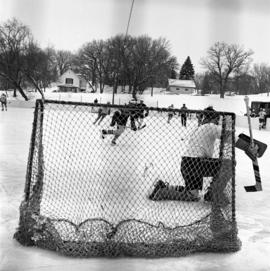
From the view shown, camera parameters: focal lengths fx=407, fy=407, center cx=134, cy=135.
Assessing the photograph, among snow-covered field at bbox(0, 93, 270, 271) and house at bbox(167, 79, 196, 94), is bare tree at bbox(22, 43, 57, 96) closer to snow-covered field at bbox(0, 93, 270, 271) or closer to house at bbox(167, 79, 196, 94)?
snow-covered field at bbox(0, 93, 270, 271)

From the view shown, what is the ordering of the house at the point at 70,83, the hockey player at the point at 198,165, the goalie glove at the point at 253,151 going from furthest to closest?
the house at the point at 70,83, the hockey player at the point at 198,165, the goalie glove at the point at 253,151

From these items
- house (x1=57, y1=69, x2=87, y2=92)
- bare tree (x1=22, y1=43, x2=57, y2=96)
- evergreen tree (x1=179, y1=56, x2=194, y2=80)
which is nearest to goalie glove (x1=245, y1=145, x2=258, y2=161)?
evergreen tree (x1=179, y1=56, x2=194, y2=80)

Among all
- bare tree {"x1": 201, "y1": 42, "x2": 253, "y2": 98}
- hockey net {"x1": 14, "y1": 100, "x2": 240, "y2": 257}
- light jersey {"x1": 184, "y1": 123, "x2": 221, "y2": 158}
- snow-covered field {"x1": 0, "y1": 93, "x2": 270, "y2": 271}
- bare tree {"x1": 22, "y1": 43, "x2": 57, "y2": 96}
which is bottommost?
snow-covered field {"x1": 0, "y1": 93, "x2": 270, "y2": 271}

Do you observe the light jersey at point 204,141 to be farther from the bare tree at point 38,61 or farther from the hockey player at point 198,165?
the bare tree at point 38,61

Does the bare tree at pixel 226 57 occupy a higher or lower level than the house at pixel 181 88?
lower

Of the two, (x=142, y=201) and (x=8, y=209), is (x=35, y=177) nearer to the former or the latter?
(x=8, y=209)

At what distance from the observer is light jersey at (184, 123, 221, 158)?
15.5ft

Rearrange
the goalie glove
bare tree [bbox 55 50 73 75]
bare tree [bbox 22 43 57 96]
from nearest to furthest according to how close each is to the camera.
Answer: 1. the goalie glove
2. bare tree [bbox 55 50 73 75]
3. bare tree [bbox 22 43 57 96]

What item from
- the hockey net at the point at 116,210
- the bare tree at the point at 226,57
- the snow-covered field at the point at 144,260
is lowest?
the snow-covered field at the point at 144,260

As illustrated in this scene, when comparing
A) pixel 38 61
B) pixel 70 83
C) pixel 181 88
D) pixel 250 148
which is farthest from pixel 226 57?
pixel 70 83

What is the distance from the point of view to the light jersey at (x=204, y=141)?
4719 millimetres

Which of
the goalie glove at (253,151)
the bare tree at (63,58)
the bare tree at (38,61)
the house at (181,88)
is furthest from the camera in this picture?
the house at (181,88)

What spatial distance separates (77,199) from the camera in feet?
15.5

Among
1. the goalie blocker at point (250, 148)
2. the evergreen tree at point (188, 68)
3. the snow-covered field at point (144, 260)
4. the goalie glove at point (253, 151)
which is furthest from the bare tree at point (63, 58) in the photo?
the goalie glove at point (253, 151)
